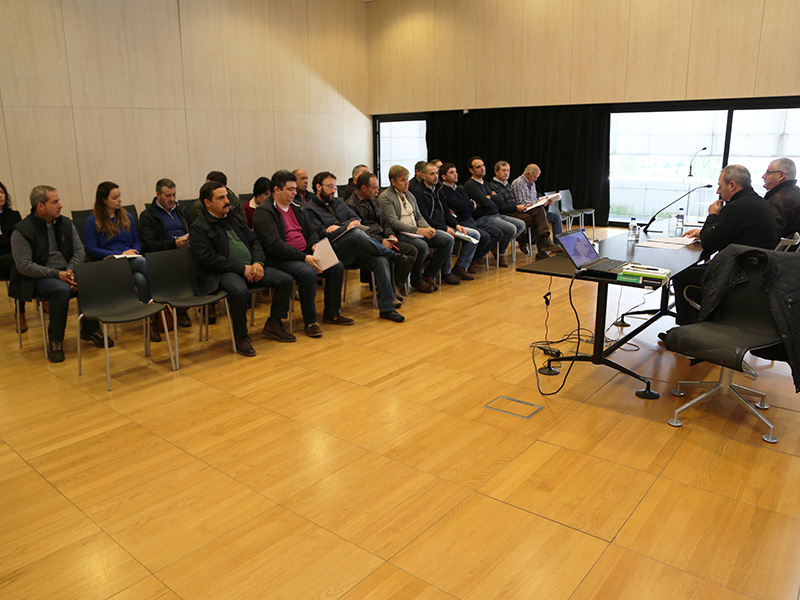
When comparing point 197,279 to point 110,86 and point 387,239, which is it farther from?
point 110,86

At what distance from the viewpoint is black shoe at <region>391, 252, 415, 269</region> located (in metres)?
6.17

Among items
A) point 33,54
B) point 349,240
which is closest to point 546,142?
point 349,240

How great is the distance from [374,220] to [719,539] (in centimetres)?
454

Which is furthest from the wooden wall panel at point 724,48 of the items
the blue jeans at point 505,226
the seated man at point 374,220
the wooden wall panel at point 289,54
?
the wooden wall panel at point 289,54

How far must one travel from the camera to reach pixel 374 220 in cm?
635

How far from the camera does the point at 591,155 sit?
10234 mm

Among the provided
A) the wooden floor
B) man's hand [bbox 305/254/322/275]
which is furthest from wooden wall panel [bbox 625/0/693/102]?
man's hand [bbox 305/254/322/275]

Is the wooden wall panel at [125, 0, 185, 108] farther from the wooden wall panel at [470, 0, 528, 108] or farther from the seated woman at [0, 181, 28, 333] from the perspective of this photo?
the wooden wall panel at [470, 0, 528, 108]

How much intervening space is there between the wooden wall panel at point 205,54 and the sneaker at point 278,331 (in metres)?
5.49

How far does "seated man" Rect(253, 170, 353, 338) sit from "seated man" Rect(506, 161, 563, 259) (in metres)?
3.56

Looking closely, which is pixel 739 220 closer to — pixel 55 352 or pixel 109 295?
pixel 109 295

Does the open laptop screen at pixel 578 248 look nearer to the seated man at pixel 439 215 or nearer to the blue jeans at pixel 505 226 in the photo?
the seated man at pixel 439 215

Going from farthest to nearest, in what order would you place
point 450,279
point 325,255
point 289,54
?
1. point 289,54
2. point 450,279
3. point 325,255

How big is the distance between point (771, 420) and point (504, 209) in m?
5.13
